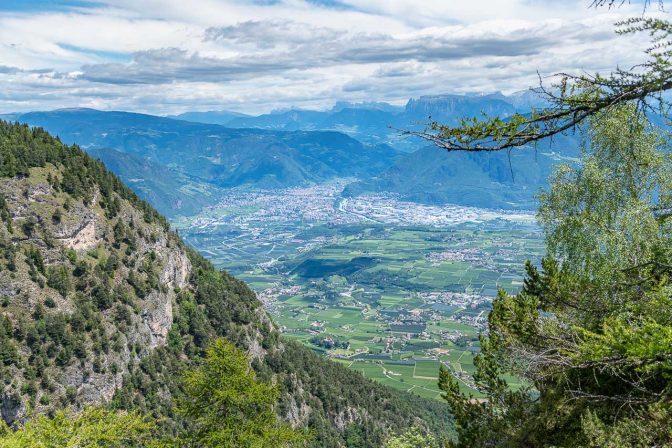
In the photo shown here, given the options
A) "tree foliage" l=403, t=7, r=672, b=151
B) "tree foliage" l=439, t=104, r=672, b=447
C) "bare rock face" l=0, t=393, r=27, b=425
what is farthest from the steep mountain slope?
"tree foliage" l=403, t=7, r=672, b=151

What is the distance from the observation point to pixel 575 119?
7.57m

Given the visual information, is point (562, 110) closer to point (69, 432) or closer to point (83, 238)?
point (69, 432)

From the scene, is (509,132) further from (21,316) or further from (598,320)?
(21,316)

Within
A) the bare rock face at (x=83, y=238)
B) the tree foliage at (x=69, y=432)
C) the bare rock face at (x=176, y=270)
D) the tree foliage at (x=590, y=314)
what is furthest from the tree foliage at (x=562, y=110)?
the bare rock face at (x=176, y=270)

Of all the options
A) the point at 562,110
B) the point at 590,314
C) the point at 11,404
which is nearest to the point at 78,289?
the point at 11,404

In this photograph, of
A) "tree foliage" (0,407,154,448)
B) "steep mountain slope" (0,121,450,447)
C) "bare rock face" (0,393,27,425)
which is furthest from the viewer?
"steep mountain slope" (0,121,450,447)

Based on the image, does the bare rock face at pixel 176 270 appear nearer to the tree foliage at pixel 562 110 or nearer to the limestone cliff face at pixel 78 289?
the limestone cliff face at pixel 78 289

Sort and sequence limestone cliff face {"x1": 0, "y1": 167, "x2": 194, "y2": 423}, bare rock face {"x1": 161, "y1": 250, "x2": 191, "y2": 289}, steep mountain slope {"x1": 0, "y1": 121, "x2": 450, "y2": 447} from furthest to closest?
1. bare rock face {"x1": 161, "y1": 250, "x2": 191, "y2": 289}
2. steep mountain slope {"x1": 0, "y1": 121, "x2": 450, "y2": 447}
3. limestone cliff face {"x1": 0, "y1": 167, "x2": 194, "y2": 423}

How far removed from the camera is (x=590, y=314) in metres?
15.2

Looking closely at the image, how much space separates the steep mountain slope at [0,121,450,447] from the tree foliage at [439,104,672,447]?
30.9 m

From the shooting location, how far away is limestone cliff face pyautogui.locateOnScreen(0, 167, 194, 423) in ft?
210

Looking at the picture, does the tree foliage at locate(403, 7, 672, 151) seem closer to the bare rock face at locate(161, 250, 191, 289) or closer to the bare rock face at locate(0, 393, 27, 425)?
the bare rock face at locate(0, 393, 27, 425)

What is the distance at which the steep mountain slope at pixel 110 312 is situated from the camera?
65.0m

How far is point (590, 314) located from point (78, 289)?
7581 centimetres
